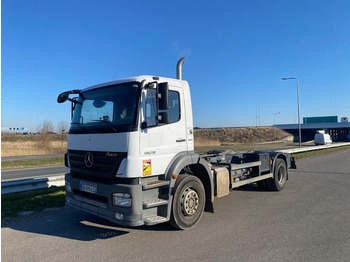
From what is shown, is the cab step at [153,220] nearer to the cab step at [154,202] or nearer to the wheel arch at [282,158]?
the cab step at [154,202]

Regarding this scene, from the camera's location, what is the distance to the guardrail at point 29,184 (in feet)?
23.2

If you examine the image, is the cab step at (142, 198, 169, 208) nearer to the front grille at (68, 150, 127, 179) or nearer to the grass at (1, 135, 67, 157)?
the front grille at (68, 150, 127, 179)

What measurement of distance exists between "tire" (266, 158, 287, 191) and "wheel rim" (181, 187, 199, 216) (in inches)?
153

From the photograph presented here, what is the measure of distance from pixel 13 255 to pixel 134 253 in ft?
5.89

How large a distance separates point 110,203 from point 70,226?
4.96 ft

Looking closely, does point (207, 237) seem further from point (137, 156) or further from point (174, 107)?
point (174, 107)

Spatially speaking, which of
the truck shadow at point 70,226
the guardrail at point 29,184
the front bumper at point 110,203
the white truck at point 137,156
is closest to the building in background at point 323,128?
the guardrail at point 29,184

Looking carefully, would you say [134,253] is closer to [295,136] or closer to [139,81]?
[139,81]

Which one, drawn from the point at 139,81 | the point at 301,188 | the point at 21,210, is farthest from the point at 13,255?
the point at 301,188

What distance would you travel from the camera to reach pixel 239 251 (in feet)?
12.9

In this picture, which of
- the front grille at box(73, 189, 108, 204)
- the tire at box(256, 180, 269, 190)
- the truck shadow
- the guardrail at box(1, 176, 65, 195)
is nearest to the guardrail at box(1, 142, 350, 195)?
the guardrail at box(1, 176, 65, 195)

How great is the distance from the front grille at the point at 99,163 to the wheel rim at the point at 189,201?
1.44 metres

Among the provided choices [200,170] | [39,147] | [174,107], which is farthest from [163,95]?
[39,147]

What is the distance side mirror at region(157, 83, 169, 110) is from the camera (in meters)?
4.37
